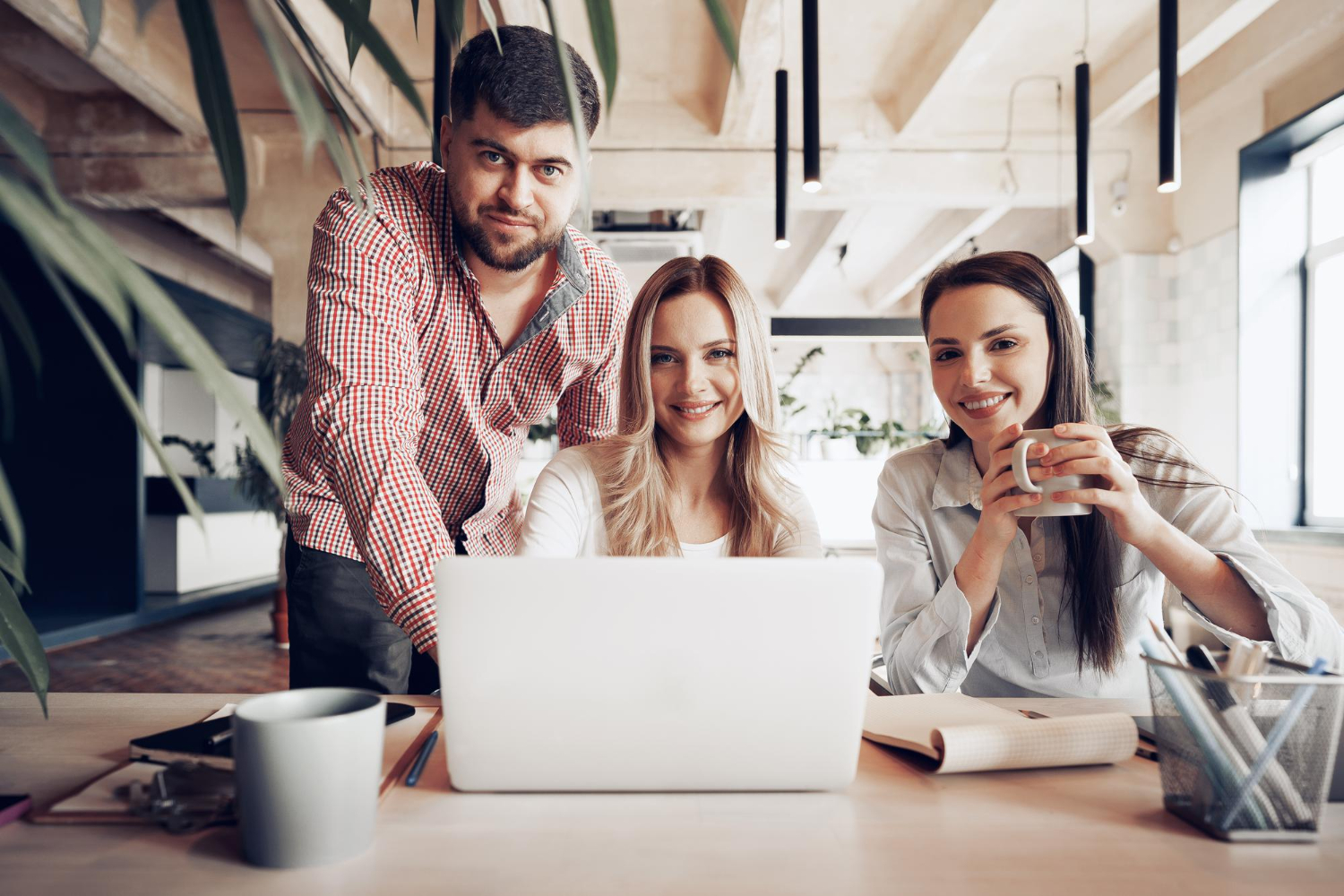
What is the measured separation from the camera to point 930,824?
64 cm

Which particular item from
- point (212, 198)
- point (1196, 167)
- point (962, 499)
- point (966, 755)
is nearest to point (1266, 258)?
point (1196, 167)

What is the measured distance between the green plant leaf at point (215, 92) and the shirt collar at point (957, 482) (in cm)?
121

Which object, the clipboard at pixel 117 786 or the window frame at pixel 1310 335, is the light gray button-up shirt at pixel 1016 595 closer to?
the clipboard at pixel 117 786

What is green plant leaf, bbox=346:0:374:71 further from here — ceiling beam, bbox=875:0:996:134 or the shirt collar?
ceiling beam, bbox=875:0:996:134

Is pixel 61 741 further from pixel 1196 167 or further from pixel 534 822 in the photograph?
pixel 1196 167

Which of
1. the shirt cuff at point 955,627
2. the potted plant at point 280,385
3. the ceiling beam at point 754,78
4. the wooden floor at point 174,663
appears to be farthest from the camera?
the potted plant at point 280,385

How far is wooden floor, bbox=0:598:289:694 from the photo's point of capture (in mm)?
4152

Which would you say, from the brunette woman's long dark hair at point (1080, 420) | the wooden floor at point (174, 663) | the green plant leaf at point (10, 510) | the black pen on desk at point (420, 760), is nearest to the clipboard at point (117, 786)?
the black pen on desk at point (420, 760)

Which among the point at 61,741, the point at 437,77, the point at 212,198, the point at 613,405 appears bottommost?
the point at 61,741

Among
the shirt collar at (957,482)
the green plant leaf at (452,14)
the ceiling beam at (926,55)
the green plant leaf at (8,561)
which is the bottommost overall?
the green plant leaf at (8,561)

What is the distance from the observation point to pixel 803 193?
5.45 m

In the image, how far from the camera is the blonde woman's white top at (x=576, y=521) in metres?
1.39

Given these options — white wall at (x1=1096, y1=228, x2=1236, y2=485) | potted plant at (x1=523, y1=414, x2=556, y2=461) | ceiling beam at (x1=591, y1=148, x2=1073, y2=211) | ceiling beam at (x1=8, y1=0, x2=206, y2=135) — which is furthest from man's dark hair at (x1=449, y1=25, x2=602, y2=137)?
white wall at (x1=1096, y1=228, x2=1236, y2=485)

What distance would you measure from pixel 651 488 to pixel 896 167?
15.0ft
